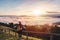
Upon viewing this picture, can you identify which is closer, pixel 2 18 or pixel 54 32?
pixel 54 32

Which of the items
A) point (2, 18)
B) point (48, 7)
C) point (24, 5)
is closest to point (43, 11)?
point (48, 7)

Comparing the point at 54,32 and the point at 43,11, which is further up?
the point at 43,11

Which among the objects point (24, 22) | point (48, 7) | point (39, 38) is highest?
point (48, 7)

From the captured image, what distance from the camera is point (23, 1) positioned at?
237 inches

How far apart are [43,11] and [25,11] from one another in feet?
1.71

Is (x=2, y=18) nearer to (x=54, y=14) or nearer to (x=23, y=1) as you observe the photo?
(x=23, y=1)

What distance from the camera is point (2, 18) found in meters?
6.31

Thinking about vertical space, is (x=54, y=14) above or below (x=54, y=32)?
above

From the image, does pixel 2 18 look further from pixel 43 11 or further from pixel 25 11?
pixel 43 11

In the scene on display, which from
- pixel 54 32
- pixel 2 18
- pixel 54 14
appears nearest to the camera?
pixel 54 32

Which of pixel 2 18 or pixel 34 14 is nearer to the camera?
pixel 34 14

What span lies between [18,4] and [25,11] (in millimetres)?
268

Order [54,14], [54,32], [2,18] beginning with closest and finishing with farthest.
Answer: [54,32], [54,14], [2,18]

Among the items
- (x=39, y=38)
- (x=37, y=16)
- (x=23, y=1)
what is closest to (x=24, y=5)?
(x=23, y=1)
